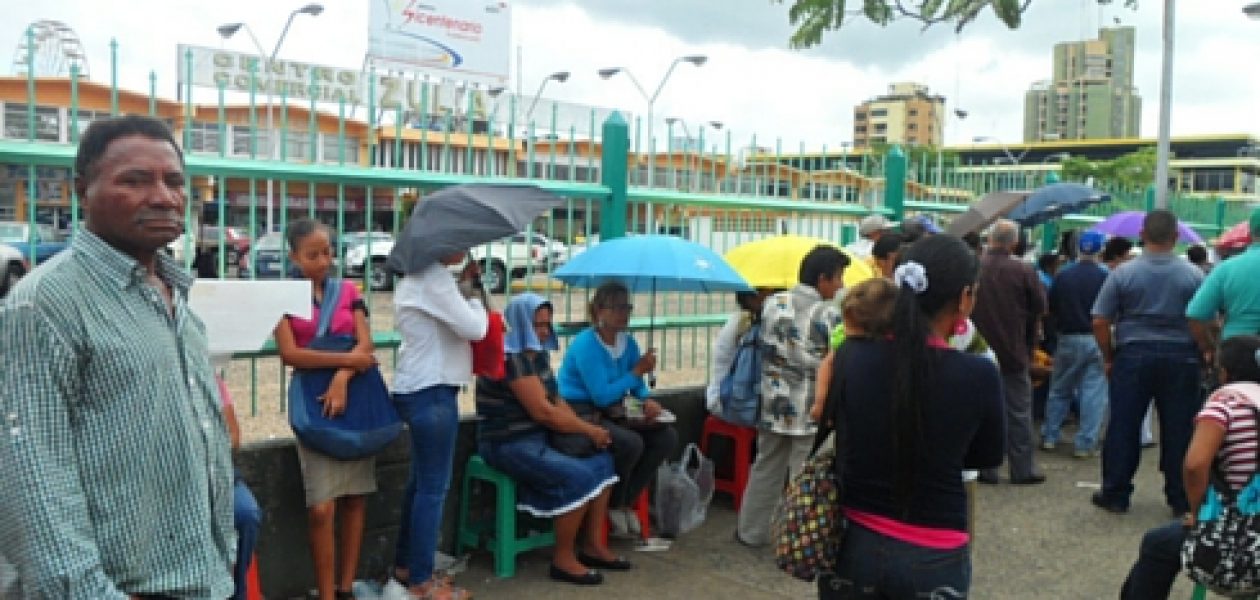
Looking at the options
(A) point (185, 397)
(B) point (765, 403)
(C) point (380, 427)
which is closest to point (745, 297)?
(B) point (765, 403)

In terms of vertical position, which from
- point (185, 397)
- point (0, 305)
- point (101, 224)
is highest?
point (101, 224)

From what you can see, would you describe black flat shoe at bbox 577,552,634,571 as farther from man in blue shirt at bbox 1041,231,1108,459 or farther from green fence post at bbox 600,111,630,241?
man in blue shirt at bbox 1041,231,1108,459

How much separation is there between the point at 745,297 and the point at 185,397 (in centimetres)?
407

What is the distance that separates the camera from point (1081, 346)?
25.1 feet

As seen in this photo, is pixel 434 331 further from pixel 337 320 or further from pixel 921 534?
pixel 921 534

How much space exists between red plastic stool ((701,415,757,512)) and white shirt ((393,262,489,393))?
222 cm

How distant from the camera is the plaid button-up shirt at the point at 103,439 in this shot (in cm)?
164

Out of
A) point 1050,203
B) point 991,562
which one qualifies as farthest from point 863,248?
point 991,562

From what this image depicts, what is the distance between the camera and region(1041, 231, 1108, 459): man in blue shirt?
7535 millimetres

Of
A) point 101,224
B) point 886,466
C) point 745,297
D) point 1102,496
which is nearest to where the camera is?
point 101,224

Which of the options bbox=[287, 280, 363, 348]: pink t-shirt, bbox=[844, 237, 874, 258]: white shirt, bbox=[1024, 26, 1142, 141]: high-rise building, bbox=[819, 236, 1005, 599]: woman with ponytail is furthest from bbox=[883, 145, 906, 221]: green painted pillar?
bbox=[1024, 26, 1142, 141]: high-rise building

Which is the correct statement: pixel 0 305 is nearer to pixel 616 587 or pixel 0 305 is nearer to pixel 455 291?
pixel 455 291

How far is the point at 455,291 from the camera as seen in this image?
423cm

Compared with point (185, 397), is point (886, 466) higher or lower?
lower
